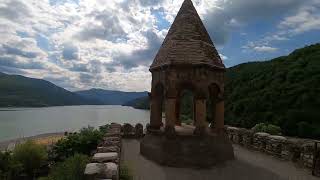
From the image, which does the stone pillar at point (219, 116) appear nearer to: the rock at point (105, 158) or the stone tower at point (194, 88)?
the stone tower at point (194, 88)

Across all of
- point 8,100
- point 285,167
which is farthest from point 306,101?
point 8,100

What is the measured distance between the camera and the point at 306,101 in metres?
44.2

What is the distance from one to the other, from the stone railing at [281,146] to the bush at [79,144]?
761cm

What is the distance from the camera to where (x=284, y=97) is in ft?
158

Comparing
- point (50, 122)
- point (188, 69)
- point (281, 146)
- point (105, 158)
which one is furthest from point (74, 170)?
point (50, 122)

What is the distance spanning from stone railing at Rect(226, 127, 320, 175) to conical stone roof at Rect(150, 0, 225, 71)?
382 cm

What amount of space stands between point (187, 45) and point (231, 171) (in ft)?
15.9

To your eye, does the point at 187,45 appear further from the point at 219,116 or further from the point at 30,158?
the point at 30,158

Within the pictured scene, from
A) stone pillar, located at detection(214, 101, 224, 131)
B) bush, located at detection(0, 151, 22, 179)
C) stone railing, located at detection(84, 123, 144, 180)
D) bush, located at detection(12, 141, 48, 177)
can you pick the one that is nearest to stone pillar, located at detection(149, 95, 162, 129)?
stone railing, located at detection(84, 123, 144, 180)

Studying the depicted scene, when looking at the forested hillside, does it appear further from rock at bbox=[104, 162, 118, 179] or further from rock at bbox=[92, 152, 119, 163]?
rock at bbox=[104, 162, 118, 179]

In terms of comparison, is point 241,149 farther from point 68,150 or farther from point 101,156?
point 68,150

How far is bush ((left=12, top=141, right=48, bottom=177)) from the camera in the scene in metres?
19.9

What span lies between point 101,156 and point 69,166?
1765 millimetres

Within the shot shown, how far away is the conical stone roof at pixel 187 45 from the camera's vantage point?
1266 centimetres
